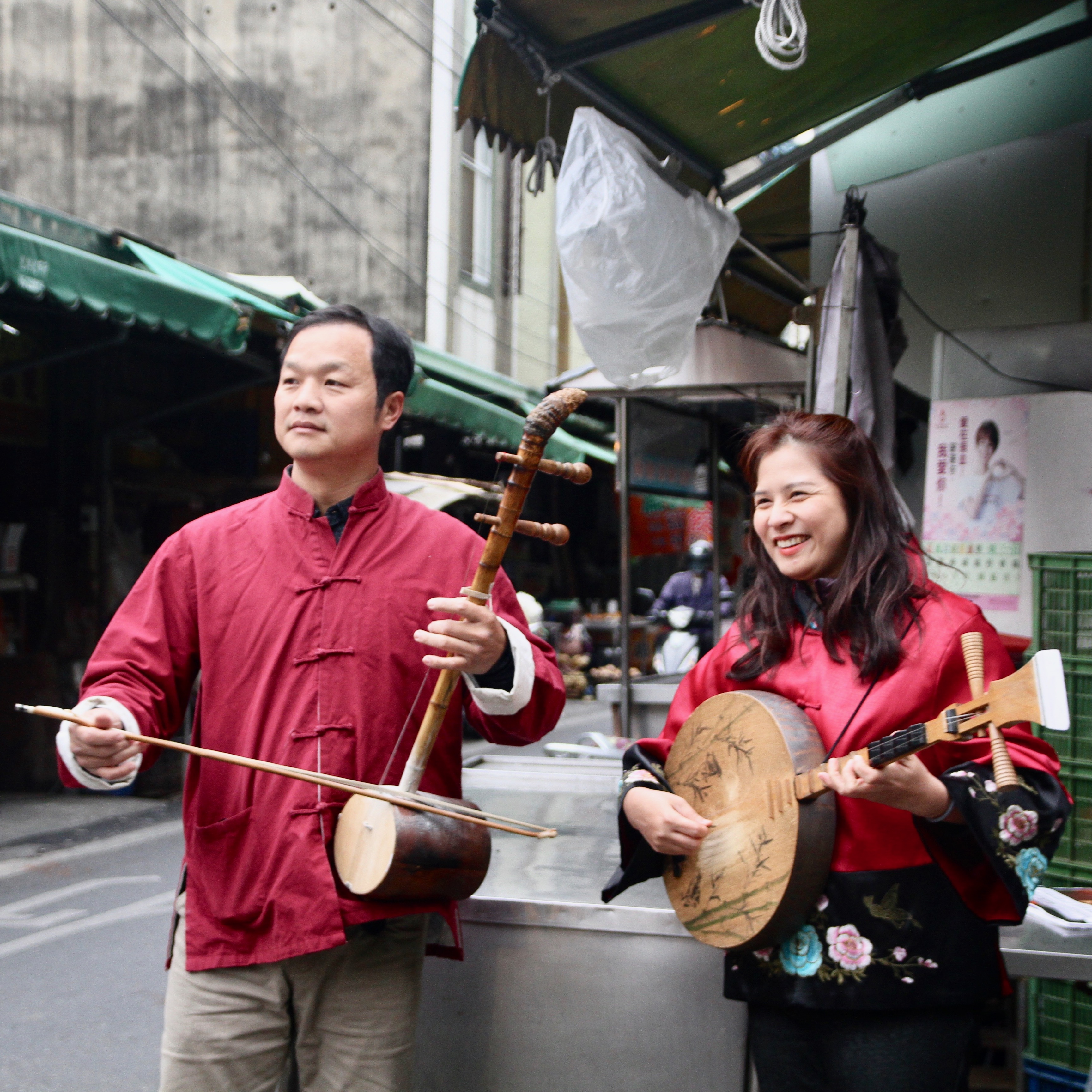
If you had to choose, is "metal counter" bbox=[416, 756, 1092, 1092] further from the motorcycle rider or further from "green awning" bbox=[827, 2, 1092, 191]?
the motorcycle rider

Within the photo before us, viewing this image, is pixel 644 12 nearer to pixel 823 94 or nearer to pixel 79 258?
pixel 823 94

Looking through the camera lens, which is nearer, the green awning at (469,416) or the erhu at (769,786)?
the erhu at (769,786)

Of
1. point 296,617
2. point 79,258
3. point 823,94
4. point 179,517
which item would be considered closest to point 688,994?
point 296,617

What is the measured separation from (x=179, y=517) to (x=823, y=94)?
7.38 meters

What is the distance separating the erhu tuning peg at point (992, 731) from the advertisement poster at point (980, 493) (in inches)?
107

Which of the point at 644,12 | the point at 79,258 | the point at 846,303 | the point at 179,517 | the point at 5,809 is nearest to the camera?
the point at 644,12

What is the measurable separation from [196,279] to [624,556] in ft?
12.4

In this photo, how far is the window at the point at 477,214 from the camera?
16.0 m

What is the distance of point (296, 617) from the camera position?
6.50 ft

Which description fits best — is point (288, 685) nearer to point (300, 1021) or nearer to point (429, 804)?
point (429, 804)

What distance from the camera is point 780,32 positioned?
9.94ft

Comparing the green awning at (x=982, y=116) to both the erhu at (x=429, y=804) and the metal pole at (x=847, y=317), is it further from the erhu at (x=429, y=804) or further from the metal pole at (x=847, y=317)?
the erhu at (x=429, y=804)

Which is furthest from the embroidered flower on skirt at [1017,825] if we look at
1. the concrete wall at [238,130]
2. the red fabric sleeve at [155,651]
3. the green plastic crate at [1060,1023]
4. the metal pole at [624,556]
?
the concrete wall at [238,130]

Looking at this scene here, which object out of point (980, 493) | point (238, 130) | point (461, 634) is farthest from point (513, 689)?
point (238, 130)
